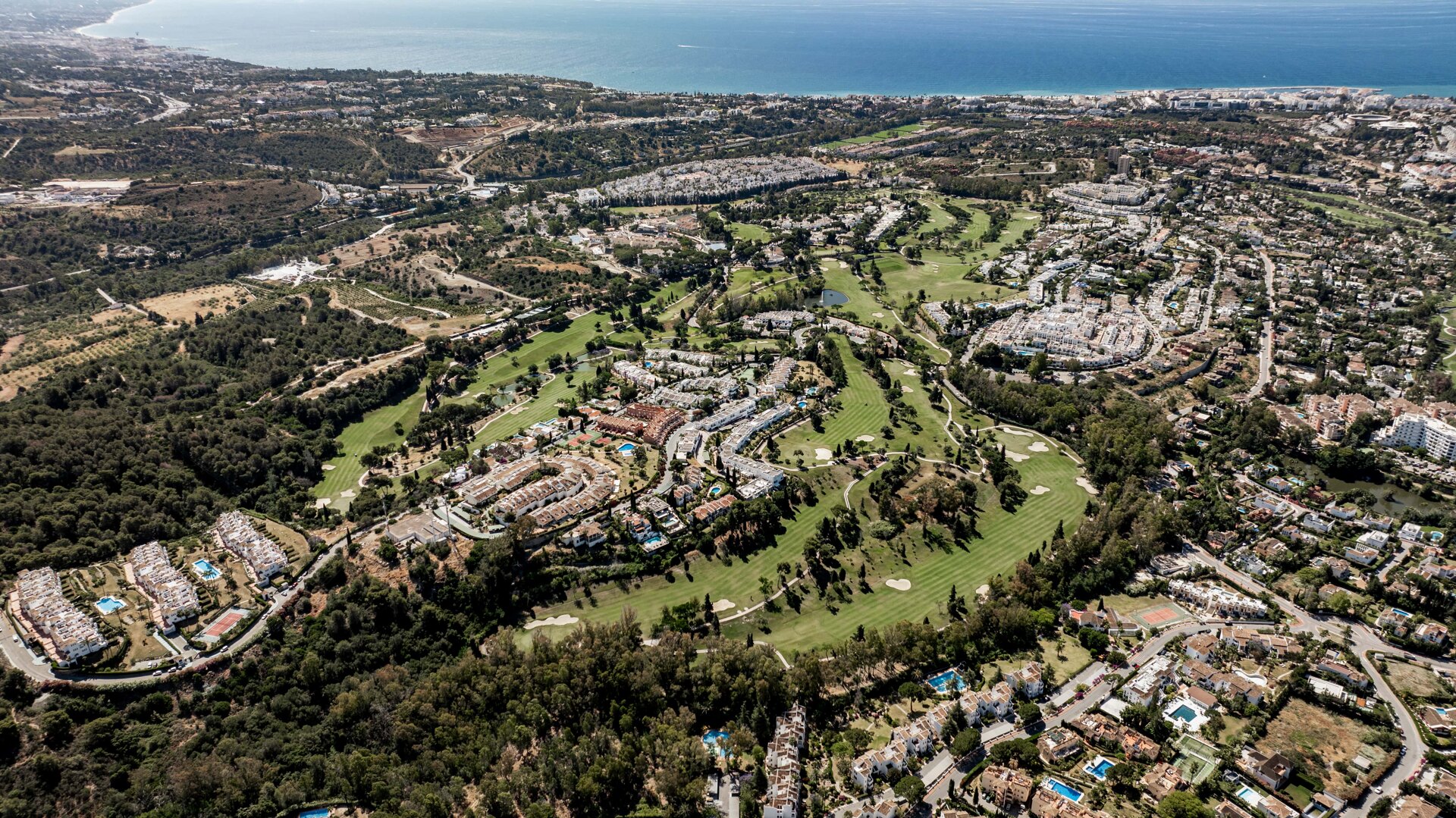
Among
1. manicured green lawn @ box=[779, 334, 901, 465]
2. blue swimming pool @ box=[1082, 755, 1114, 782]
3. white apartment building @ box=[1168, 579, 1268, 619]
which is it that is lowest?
blue swimming pool @ box=[1082, 755, 1114, 782]

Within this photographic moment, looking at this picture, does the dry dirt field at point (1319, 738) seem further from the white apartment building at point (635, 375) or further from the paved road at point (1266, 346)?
the white apartment building at point (635, 375)

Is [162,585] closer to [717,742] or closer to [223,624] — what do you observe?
[223,624]

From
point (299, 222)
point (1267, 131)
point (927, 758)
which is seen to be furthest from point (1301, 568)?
point (1267, 131)

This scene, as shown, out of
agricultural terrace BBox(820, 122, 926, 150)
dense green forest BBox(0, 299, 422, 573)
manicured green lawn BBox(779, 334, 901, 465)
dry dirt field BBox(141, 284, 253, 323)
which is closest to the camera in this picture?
dense green forest BBox(0, 299, 422, 573)

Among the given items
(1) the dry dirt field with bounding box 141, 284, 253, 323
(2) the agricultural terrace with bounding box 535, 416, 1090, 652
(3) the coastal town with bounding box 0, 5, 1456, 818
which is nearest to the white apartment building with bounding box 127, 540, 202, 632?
(3) the coastal town with bounding box 0, 5, 1456, 818

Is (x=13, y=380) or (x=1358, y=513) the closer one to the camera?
(x=1358, y=513)

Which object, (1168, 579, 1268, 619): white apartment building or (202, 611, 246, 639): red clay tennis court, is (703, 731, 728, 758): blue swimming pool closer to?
(202, 611, 246, 639): red clay tennis court

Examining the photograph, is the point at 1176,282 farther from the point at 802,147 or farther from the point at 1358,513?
the point at 802,147
